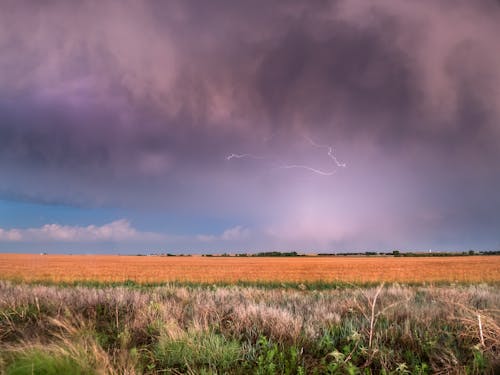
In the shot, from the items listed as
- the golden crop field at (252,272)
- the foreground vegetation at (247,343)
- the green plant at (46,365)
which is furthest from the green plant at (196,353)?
the golden crop field at (252,272)

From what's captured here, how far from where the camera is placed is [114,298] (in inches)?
398

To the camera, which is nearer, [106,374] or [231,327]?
[106,374]

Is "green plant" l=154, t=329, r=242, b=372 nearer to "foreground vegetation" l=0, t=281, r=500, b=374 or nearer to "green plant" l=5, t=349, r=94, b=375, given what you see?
"foreground vegetation" l=0, t=281, r=500, b=374

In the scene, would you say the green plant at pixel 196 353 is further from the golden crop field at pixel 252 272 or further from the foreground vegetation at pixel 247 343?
the golden crop field at pixel 252 272

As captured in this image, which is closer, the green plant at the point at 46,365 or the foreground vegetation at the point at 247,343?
the green plant at the point at 46,365

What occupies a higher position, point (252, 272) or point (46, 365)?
point (46, 365)

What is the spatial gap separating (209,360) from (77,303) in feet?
17.4

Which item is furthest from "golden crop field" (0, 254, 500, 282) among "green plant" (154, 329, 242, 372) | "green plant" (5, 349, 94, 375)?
"green plant" (5, 349, 94, 375)

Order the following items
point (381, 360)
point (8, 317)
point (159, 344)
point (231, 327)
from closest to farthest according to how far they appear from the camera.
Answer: point (381, 360) → point (159, 344) → point (231, 327) → point (8, 317)

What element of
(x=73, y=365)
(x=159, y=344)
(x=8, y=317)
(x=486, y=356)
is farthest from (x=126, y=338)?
(x=486, y=356)

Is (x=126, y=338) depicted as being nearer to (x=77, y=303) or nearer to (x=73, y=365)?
(x=73, y=365)

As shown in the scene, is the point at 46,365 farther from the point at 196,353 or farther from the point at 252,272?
the point at 252,272

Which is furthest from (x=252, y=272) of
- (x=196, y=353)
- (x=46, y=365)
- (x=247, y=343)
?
(x=46, y=365)

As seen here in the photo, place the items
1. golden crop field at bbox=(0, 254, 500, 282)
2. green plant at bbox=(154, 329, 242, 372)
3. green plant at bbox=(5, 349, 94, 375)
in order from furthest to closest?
golden crop field at bbox=(0, 254, 500, 282) < green plant at bbox=(154, 329, 242, 372) < green plant at bbox=(5, 349, 94, 375)
